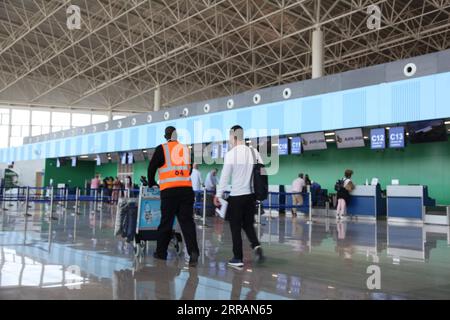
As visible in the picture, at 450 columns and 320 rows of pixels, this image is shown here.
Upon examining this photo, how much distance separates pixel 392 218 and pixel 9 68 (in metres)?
33.5

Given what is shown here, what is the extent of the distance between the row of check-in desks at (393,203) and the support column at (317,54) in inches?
230

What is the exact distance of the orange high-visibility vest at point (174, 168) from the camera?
5.29m

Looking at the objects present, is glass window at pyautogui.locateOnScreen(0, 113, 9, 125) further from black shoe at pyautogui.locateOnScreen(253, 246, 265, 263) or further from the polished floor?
black shoe at pyautogui.locateOnScreen(253, 246, 265, 263)

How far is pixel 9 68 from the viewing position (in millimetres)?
36500

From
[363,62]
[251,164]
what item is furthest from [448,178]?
[363,62]

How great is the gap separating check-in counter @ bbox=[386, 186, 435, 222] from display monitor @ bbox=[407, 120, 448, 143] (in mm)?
1656

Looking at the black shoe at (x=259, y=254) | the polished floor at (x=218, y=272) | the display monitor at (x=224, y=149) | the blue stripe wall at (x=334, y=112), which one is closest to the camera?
the polished floor at (x=218, y=272)

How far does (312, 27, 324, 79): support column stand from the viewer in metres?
19.2

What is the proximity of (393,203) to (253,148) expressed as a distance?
1084cm

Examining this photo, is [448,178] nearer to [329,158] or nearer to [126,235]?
[329,158]

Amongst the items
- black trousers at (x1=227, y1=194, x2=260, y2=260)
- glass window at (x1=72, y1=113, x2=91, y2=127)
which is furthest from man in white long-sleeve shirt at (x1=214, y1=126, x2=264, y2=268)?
glass window at (x1=72, y1=113, x2=91, y2=127)

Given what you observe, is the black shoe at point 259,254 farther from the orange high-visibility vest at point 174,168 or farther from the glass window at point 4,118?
the glass window at point 4,118

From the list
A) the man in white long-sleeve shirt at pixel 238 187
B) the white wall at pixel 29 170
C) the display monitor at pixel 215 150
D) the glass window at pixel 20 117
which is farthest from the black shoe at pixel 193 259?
the glass window at pixel 20 117
